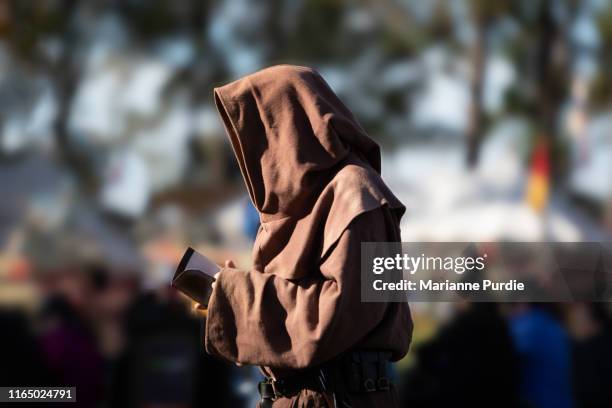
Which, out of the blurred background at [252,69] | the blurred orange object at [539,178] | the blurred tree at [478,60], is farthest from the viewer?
the blurred tree at [478,60]

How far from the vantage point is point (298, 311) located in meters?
1.88

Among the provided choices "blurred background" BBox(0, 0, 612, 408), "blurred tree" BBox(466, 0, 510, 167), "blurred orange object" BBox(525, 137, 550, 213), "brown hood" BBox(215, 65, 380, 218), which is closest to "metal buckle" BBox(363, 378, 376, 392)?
"brown hood" BBox(215, 65, 380, 218)

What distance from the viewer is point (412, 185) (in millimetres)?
7777

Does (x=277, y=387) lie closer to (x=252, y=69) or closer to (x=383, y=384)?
(x=383, y=384)

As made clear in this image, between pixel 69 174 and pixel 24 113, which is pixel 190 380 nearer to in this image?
pixel 69 174

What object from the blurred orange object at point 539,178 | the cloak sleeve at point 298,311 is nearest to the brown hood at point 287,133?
the cloak sleeve at point 298,311

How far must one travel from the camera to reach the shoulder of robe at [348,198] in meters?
1.88

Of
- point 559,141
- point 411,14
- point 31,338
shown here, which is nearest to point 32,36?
point 411,14

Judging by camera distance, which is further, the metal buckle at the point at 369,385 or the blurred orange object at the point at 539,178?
the blurred orange object at the point at 539,178

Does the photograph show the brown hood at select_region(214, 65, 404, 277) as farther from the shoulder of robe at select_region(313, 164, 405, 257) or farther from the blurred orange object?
the blurred orange object

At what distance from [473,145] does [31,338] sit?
5046mm

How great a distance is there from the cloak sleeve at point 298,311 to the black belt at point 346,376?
5 centimetres

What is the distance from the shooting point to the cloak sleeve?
184cm

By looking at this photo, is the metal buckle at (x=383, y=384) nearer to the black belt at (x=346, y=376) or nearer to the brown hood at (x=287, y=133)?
the black belt at (x=346, y=376)
